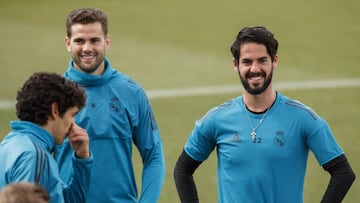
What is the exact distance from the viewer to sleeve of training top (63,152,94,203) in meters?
5.06

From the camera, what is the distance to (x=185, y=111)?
12.4 metres

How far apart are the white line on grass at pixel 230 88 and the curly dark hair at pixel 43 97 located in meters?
8.40

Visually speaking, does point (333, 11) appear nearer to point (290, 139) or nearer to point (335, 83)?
point (335, 83)

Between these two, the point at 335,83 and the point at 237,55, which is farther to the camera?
the point at 335,83

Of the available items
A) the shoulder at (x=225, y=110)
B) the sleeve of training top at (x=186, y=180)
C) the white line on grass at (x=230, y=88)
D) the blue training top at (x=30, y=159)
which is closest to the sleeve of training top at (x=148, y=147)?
the sleeve of training top at (x=186, y=180)

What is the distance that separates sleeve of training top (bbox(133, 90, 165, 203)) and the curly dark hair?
1256 millimetres

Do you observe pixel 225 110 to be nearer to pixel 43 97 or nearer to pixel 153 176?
pixel 153 176

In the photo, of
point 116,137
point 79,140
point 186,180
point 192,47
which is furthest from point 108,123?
point 192,47

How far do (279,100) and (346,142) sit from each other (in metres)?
5.86

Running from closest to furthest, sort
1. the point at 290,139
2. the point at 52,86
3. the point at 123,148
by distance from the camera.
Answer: the point at 52,86
the point at 290,139
the point at 123,148

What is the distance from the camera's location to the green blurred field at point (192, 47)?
40.7 ft

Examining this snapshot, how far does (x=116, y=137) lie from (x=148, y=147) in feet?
0.80

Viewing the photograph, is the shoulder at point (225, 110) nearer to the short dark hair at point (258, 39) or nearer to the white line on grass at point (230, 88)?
the short dark hair at point (258, 39)

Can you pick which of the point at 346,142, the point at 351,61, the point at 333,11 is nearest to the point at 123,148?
the point at 346,142
